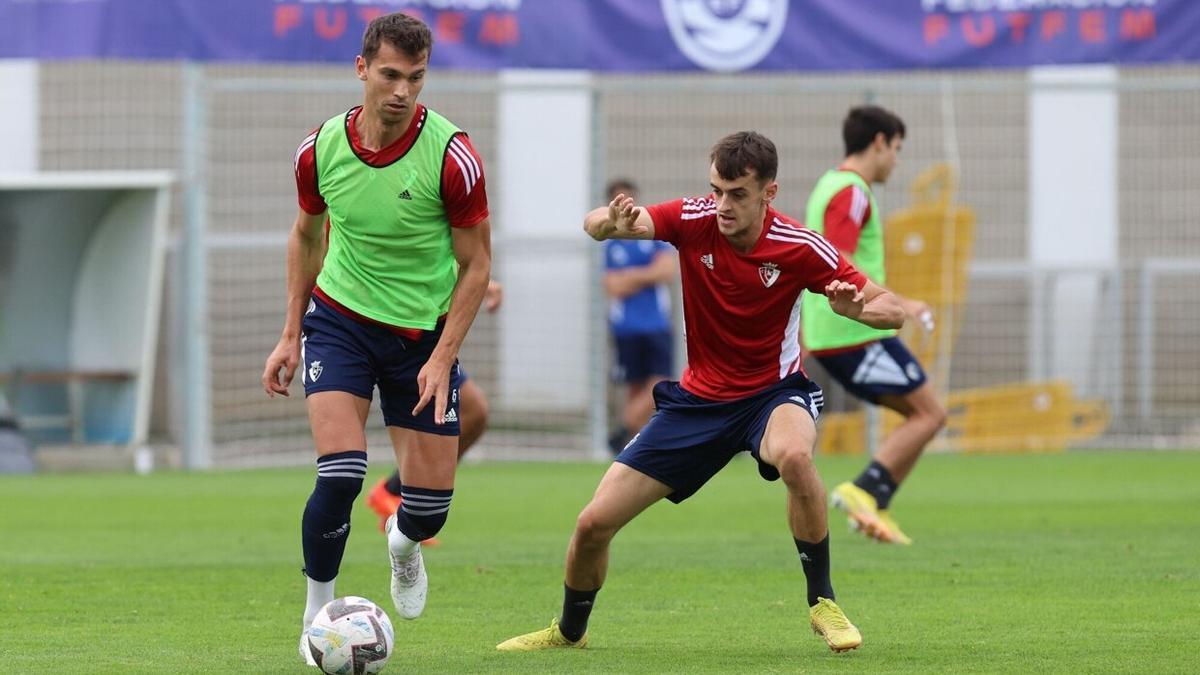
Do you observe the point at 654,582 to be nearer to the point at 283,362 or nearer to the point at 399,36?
the point at 283,362

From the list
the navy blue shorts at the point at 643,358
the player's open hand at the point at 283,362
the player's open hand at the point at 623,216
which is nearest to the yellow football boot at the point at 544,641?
the player's open hand at the point at 283,362

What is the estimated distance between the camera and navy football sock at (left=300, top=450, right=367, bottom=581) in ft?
21.4

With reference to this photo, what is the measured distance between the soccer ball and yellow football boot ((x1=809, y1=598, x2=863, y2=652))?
1.51m

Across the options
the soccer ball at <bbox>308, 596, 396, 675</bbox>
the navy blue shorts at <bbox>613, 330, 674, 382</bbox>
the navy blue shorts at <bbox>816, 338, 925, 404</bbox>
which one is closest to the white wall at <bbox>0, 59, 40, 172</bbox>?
the navy blue shorts at <bbox>613, 330, 674, 382</bbox>

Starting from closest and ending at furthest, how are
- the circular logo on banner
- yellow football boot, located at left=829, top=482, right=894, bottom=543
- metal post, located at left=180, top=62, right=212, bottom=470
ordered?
1. yellow football boot, located at left=829, top=482, right=894, bottom=543
2. the circular logo on banner
3. metal post, located at left=180, top=62, right=212, bottom=470

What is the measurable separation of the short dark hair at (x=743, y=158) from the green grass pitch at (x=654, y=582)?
5.47 ft

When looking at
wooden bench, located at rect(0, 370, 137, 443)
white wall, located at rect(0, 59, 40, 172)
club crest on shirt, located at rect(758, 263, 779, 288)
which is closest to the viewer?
club crest on shirt, located at rect(758, 263, 779, 288)

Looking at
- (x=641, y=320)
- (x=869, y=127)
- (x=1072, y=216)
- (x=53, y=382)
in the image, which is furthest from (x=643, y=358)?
(x=869, y=127)

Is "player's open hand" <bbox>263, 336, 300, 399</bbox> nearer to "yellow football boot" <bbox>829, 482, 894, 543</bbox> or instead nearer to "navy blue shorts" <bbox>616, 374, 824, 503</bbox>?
"navy blue shorts" <bbox>616, 374, 824, 503</bbox>

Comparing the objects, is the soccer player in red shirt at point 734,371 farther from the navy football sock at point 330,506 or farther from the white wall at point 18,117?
the white wall at point 18,117

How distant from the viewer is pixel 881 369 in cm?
1049

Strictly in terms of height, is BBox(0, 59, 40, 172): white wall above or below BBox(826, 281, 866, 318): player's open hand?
above

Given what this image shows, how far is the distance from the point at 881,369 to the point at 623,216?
4145 mm

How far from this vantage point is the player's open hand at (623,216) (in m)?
6.60
